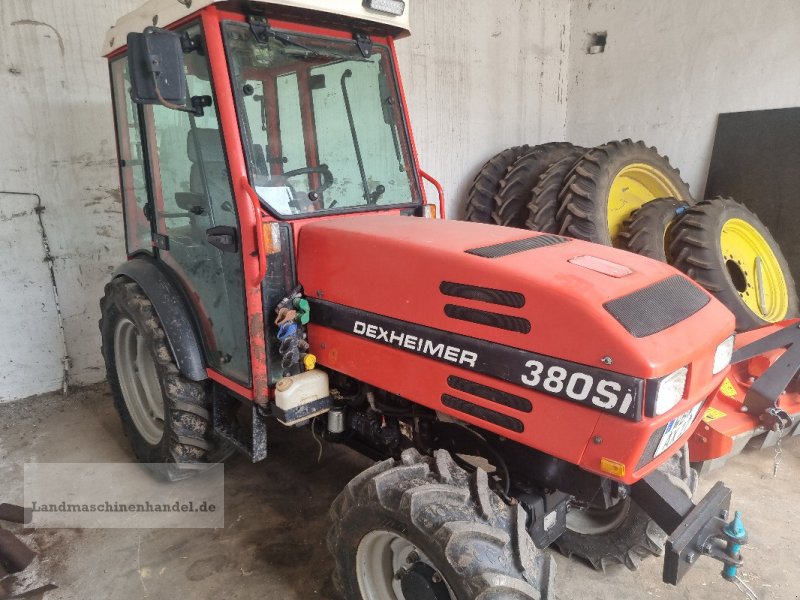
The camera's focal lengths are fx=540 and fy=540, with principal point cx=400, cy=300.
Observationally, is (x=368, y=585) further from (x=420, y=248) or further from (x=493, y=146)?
(x=493, y=146)

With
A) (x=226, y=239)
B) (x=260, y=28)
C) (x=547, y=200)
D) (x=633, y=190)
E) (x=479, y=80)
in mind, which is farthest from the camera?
(x=479, y=80)

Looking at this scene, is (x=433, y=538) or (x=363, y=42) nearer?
(x=433, y=538)

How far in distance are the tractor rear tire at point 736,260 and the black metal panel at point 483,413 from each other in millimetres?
2479

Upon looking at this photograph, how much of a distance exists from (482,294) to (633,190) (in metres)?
3.57

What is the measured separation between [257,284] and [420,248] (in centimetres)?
64

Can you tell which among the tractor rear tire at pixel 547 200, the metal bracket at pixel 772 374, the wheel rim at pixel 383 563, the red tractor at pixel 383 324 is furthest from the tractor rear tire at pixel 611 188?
the wheel rim at pixel 383 563

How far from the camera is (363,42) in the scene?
83.4 inches

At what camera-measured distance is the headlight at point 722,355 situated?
1.56m

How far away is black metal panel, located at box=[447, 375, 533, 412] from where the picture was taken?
149 centimetres

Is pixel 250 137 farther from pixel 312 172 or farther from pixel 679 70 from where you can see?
pixel 679 70

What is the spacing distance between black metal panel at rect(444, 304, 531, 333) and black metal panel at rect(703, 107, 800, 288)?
13.3ft

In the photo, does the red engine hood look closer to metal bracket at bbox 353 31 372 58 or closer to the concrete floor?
metal bracket at bbox 353 31 372 58

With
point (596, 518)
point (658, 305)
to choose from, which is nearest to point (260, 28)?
point (658, 305)

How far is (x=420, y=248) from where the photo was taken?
1.68 metres
